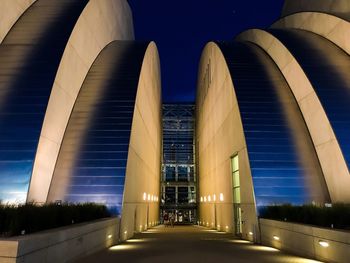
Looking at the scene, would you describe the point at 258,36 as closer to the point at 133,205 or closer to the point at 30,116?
the point at 133,205

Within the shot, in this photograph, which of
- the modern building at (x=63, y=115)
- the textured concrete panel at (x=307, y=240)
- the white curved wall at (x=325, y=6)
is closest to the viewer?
the textured concrete panel at (x=307, y=240)

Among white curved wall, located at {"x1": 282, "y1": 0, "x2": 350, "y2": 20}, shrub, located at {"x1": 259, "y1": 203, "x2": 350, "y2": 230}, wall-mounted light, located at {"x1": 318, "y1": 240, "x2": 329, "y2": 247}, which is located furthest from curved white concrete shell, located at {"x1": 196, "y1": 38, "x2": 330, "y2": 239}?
wall-mounted light, located at {"x1": 318, "y1": 240, "x2": 329, "y2": 247}

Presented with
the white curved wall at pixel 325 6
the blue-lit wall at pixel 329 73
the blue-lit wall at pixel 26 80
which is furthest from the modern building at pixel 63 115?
the white curved wall at pixel 325 6

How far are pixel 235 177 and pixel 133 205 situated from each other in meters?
7.28

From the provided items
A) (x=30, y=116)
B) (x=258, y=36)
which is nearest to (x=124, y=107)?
(x=30, y=116)

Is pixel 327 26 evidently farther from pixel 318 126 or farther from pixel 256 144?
pixel 256 144

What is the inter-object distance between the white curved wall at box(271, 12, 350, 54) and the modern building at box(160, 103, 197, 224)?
2700 centimetres

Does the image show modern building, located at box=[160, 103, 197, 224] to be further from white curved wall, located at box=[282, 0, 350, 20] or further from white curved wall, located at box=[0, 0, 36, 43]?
white curved wall, located at box=[0, 0, 36, 43]

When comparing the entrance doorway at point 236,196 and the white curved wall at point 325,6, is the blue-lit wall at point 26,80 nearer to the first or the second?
the entrance doorway at point 236,196

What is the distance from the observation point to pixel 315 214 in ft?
35.6

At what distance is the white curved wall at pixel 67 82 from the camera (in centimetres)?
1495

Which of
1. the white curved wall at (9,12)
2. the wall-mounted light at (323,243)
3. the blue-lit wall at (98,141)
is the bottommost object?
the wall-mounted light at (323,243)

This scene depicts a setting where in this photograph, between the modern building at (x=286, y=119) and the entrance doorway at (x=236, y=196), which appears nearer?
the modern building at (x=286, y=119)

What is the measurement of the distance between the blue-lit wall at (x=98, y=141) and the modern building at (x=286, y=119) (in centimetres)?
717
